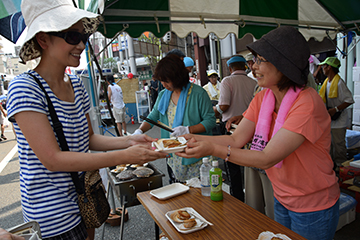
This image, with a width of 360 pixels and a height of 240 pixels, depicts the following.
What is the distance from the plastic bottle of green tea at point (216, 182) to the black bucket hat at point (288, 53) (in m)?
0.88

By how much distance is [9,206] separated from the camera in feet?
15.3

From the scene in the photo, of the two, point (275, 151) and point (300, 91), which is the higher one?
point (300, 91)

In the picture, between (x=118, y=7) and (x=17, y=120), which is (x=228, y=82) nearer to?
(x=118, y=7)

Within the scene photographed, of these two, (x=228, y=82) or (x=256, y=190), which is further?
(x=228, y=82)

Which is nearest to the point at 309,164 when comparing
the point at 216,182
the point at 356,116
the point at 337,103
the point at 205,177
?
the point at 216,182

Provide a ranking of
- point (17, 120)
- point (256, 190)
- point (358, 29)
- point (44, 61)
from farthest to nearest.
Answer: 1. point (358, 29)
2. point (256, 190)
3. point (44, 61)
4. point (17, 120)

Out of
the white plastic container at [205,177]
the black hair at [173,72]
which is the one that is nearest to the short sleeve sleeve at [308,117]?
the white plastic container at [205,177]

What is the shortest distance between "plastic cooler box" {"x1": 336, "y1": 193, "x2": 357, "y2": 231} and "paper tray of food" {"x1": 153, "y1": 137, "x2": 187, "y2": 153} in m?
2.58

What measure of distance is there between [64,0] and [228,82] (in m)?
3.47

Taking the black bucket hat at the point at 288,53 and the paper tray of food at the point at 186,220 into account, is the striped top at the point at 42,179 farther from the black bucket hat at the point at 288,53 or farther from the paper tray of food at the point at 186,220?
the black bucket hat at the point at 288,53

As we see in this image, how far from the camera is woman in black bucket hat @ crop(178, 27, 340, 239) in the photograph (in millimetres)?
1551

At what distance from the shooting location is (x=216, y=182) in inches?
76.3

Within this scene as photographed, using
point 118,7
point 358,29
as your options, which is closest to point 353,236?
point 358,29

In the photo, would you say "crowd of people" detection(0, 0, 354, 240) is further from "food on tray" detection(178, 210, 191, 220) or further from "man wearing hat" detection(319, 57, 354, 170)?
"man wearing hat" detection(319, 57, 354, 170)
